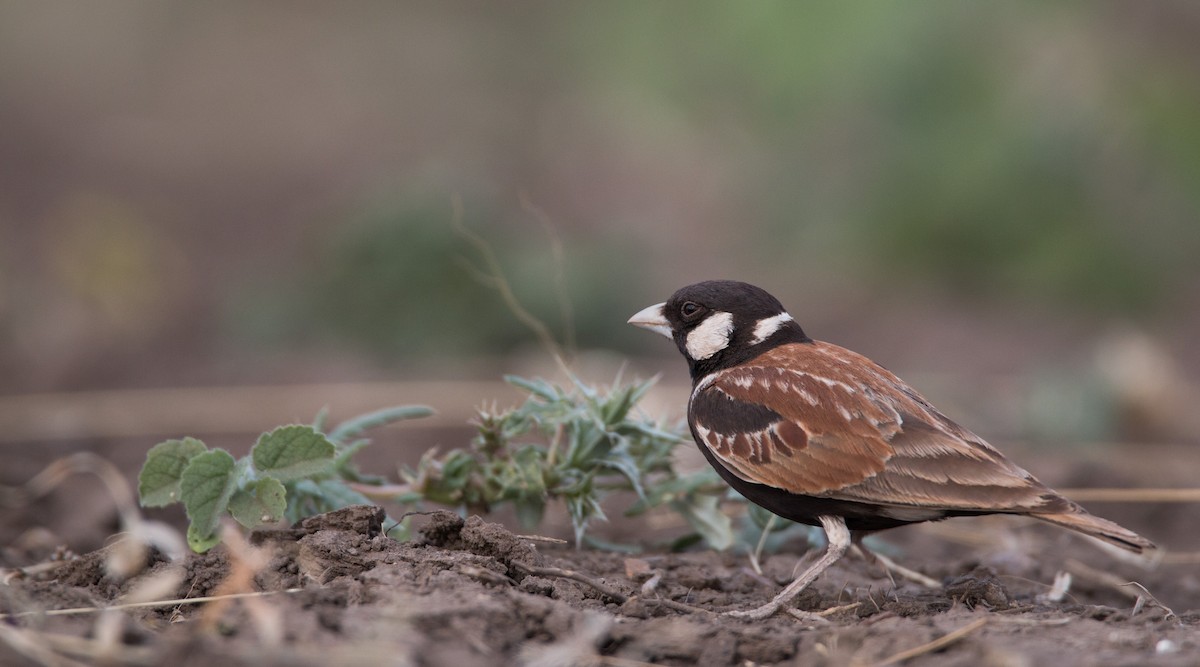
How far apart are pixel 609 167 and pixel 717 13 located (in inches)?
118

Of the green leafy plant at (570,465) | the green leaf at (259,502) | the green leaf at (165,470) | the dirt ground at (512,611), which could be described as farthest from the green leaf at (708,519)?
the green leaf at (165,470)

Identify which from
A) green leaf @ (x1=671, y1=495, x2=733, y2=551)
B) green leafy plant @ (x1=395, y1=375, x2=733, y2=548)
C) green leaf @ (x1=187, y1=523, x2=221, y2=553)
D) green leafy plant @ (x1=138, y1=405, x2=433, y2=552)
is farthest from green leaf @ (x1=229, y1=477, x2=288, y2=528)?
green leaf @ (x1=671, y1=495, x2=733, y2=551)

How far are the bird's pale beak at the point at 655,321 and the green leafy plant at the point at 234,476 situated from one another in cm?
142

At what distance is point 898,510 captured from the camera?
4.19 meters

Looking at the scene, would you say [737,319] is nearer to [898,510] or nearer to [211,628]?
[898,510]

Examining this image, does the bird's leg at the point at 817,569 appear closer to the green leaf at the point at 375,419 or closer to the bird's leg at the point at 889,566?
the bird's leg at the point at 889,566

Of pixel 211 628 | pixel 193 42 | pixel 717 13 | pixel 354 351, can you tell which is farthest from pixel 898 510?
pixel 193 42

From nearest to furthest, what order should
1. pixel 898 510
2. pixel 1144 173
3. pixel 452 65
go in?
pixel 898 510 < pixel 1144 173 < pixel 452 65

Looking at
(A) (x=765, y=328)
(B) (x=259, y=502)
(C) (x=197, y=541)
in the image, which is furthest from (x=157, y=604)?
(A) (x=765, y=328)

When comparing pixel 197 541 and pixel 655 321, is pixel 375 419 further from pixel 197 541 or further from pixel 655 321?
pixel 655 321

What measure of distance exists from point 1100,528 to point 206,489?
8.92 feet

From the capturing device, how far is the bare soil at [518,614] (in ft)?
9.89

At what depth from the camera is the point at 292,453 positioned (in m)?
4.21

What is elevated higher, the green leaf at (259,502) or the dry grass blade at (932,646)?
the green leaf at (259,502)
